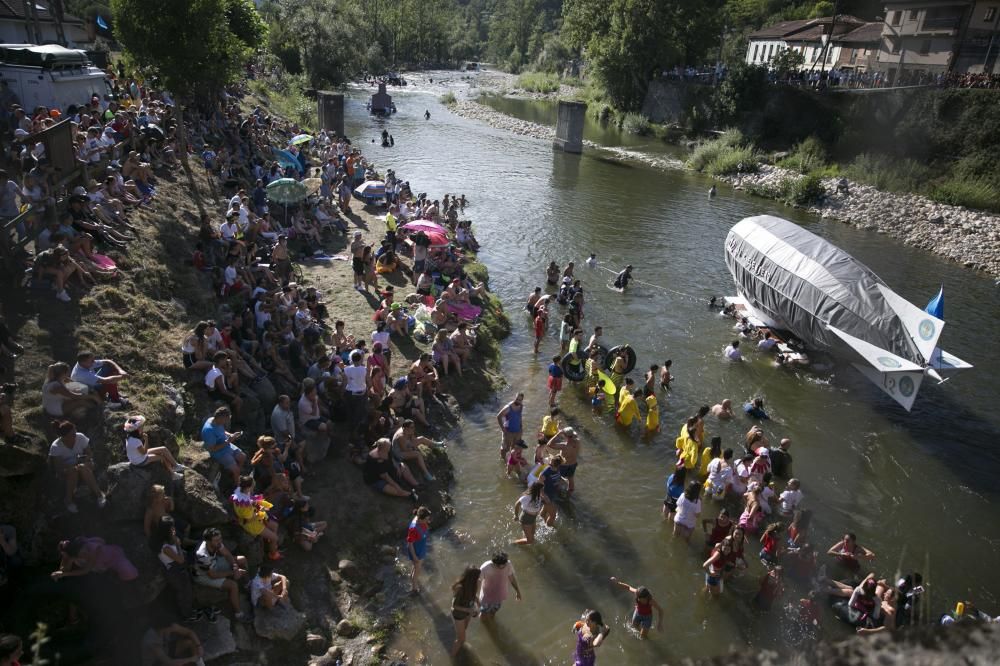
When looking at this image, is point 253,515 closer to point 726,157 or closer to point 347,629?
point 347,629

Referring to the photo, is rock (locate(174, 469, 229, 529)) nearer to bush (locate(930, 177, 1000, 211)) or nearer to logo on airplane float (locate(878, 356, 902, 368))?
logo on airplane float (locate(878, 356, 902, 368))

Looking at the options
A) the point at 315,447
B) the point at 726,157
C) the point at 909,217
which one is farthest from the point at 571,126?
the point at 315,447

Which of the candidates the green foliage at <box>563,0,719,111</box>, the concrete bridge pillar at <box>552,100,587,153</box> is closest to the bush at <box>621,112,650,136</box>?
the green foliage at <box>563,0,719,111</box>

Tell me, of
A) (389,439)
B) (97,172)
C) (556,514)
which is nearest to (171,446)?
(389,439)

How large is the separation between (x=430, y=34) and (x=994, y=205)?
107 m

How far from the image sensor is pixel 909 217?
111 feet

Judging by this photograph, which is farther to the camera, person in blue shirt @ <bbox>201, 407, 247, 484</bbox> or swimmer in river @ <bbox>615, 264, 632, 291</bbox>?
swimmer in river @ <bbox>615, 264, 632, 291</bbox>

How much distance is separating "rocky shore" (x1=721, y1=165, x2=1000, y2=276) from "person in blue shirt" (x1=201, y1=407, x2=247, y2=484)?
1266 inches

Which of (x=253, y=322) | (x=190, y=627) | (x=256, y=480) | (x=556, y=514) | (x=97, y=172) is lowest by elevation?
(x=556, y=514)

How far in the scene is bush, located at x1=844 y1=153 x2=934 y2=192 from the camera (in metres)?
36.7

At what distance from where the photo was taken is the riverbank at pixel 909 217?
1194 inches

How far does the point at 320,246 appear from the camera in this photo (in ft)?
71.4

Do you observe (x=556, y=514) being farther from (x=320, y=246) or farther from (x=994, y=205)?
(x=994, y=205)

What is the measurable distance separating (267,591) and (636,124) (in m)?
57.7
